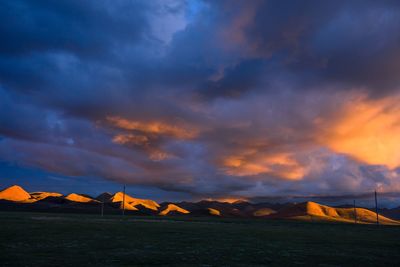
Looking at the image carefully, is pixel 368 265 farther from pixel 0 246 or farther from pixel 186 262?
pixel 0 246

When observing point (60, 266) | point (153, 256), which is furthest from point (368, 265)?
point (60, 266)

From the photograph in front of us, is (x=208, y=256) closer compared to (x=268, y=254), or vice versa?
(x=208, y=256)

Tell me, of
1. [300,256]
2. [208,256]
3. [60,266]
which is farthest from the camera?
[300,256]

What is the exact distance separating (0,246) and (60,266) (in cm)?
1109

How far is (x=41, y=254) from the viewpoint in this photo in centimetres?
2302

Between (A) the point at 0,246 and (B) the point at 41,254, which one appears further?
(A) the point at 0,246

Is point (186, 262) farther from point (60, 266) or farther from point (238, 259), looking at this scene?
point (60, 266)

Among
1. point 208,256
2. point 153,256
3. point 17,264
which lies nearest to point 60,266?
point 17,264

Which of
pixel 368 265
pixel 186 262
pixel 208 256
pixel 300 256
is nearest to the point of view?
pixel 186 262

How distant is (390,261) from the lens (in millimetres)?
24766

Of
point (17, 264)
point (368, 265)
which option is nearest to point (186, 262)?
point (17, 264)

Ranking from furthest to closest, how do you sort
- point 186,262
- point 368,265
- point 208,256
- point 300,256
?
point 300,256, point 208,256, point 368,265, point 186,262

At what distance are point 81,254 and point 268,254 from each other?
1354 centimetres

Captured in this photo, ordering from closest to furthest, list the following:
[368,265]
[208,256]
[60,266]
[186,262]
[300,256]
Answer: [60,266] → [186,262] → [368,265] → [208,256] → [300,256]
